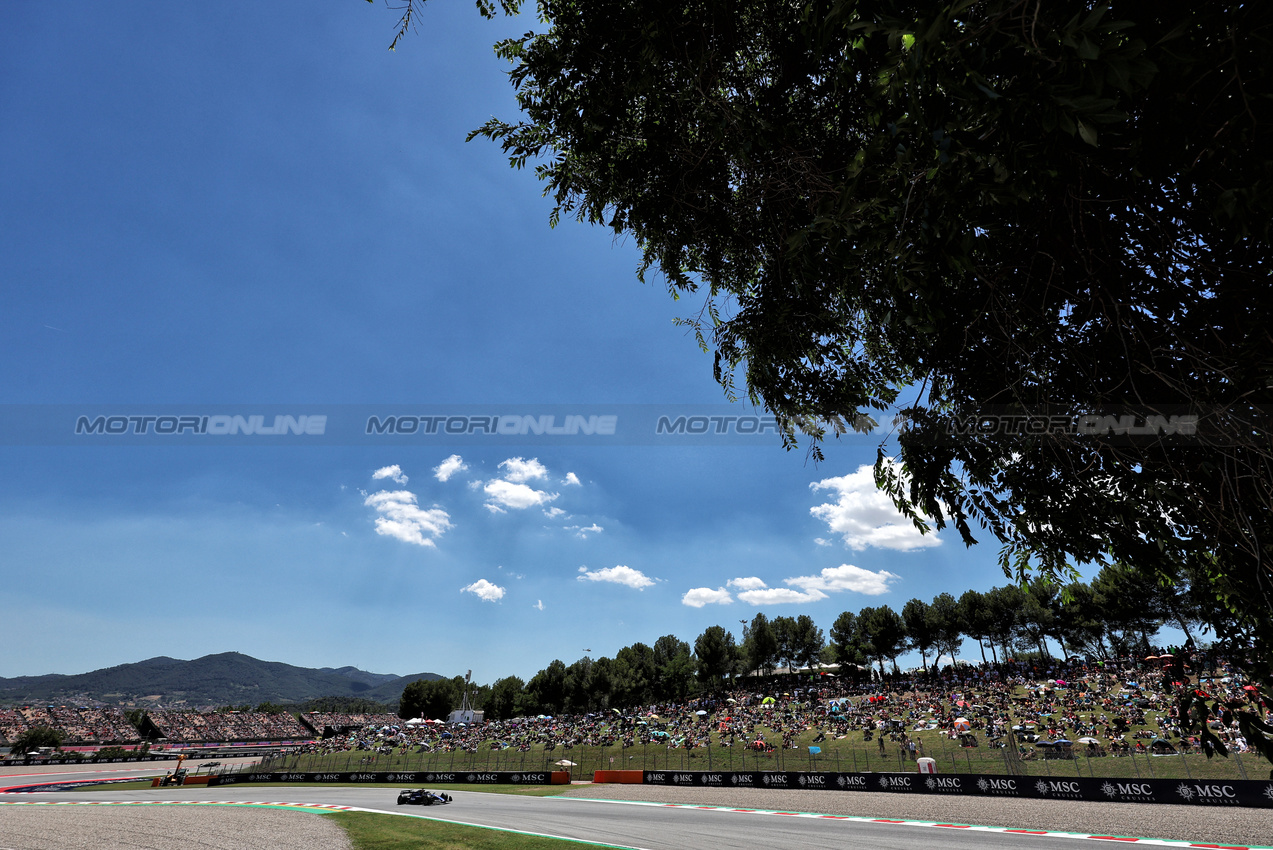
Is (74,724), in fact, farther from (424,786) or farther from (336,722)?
(424,786)

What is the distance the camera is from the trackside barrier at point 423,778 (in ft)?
121

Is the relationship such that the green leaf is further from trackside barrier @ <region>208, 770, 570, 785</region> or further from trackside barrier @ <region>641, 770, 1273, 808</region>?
trackside barrier @ <region>208, 770, 570, 785</region>

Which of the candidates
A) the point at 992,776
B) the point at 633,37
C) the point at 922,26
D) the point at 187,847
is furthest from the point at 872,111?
the point at 992,776

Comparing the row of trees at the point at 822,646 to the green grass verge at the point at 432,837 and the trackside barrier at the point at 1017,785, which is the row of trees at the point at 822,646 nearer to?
the trackside barrier at the point at 1017,785

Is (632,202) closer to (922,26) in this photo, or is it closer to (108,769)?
(922,26)

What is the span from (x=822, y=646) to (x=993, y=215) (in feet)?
328

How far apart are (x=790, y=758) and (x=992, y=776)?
33.6 ft

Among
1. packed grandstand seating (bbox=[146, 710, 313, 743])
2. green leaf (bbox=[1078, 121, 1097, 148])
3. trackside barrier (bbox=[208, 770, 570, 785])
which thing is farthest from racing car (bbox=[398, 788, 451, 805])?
packed grandstand seating (bbox=[146, 710, 313, 743])

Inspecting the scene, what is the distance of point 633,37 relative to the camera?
19.7 ft

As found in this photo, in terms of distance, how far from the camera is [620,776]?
35.3 metres

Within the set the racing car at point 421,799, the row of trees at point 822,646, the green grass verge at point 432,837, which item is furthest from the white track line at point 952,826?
the row of trees at point 822,646

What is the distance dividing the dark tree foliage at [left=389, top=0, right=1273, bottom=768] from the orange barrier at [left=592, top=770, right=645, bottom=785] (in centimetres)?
3371

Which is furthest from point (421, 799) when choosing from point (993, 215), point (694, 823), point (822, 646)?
point (822, 646)

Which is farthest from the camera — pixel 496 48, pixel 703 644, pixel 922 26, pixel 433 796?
pixel 703 644
